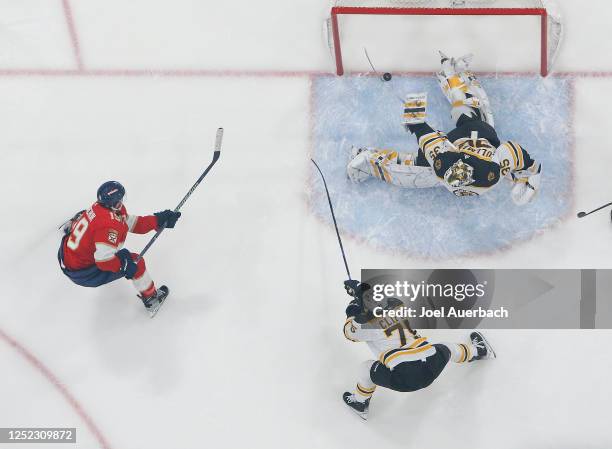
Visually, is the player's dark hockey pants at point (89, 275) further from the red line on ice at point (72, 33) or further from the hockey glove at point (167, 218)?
the red line on ice at point (72, 33)

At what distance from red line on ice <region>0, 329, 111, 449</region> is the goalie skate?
1.97 feet

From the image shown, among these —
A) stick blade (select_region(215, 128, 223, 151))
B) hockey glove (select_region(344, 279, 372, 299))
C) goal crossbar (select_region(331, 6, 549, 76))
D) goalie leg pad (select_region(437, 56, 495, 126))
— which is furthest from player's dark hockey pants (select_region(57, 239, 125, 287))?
goalie leg pad (select_region(437, 56, 495, 126))

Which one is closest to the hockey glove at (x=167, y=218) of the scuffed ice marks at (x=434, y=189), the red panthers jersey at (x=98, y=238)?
the red panthers jersey at (x=98, y=238)

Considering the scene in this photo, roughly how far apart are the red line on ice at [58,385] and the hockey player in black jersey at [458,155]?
1.91 meters

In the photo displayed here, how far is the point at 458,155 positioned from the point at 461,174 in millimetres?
107

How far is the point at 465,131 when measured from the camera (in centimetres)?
505

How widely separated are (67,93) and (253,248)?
1.46 metres

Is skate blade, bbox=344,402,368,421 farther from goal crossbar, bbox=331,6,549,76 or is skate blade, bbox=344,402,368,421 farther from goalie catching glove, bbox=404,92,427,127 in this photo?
goal crossbar, bbox=331,6,549,76

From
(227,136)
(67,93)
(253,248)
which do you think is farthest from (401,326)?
(67,93)

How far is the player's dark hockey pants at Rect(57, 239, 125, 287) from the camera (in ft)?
16.1

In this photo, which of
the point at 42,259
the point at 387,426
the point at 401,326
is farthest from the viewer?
the point at 42,259

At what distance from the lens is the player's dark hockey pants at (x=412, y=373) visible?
4594 mm

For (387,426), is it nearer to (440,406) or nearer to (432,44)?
(440,406)

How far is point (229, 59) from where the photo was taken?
18.6ft
